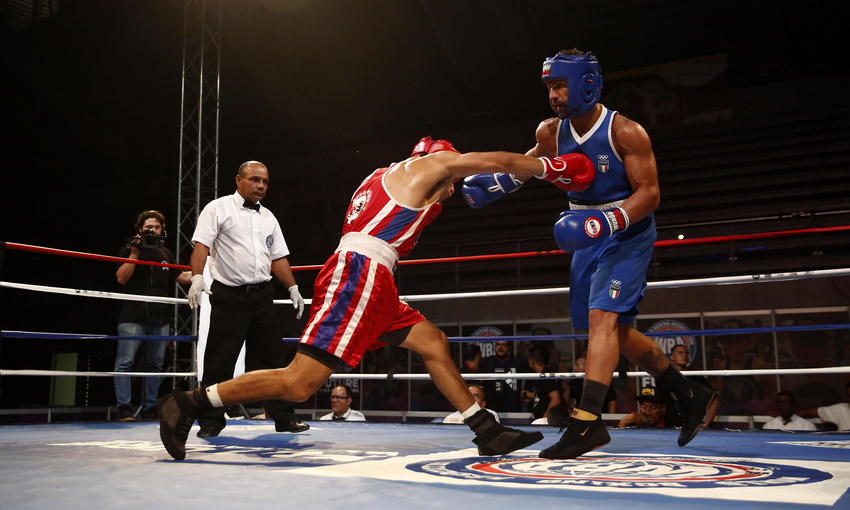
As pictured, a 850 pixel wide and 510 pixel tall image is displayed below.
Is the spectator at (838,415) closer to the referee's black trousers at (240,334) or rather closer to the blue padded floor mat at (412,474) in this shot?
the blue padded floor mat at (412,474)

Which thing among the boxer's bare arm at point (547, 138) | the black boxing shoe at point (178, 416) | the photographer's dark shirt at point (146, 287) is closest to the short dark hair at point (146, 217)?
the photographer's dark shirt at point (146, 287)

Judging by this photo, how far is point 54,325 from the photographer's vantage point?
31.9 ft

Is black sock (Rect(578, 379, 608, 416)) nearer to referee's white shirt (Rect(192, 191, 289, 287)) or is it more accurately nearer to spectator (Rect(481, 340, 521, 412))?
referee's white shirt (Rect(192, 191, 289, 287))

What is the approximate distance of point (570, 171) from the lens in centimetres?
200

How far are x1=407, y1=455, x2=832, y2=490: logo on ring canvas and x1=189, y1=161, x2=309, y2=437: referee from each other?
4.03ft

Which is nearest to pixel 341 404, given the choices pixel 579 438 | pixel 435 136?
pixel 579 438

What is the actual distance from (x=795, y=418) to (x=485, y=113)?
6.59m

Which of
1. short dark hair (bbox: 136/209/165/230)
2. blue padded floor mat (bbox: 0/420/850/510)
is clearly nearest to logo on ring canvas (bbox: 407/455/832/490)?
blue padded floor mat (bbox: 0/420/850/510)

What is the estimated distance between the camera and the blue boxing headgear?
207 cm

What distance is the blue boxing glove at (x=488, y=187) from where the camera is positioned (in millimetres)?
2215

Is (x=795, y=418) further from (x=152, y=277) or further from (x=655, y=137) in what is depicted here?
(x=655, y=137)

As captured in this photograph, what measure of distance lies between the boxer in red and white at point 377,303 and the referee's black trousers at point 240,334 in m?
0.84

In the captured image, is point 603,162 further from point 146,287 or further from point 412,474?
point 146,287

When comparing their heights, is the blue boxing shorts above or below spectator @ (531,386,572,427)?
above
